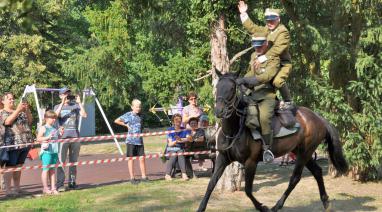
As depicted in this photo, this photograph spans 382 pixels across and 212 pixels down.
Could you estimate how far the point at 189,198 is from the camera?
10047mm

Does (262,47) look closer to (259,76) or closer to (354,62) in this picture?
(259,76)

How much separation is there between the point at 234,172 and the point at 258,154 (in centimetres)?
295

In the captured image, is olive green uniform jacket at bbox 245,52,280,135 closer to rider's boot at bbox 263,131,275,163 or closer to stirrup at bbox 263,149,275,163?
rider's boot at bbox 263,131,275,163

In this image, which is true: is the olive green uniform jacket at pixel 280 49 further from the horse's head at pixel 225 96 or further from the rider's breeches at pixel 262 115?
the horse's head at pixel 225 96

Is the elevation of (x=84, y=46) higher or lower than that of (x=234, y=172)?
higher

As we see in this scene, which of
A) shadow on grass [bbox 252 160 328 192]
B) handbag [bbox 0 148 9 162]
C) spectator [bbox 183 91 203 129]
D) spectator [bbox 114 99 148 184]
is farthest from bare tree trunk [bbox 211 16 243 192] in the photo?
handbag [bbox 0 148 9 162]

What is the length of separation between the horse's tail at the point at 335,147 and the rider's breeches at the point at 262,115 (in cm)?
168

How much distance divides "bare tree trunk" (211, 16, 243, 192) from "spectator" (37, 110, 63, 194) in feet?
10.8

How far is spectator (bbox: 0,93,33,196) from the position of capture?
11.1 meters

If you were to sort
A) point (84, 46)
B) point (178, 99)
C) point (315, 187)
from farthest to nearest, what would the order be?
point (84, 46), point (178, 99), point (315, 187)

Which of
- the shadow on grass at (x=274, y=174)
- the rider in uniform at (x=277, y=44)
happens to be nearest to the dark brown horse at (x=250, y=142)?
the rider in uniform at (x=277, y=44)

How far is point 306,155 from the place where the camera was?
9.05 meters

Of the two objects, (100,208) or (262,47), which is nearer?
(262,47)

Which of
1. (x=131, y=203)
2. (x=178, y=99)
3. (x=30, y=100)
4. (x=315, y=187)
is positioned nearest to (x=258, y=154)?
(x=131, y=203)
